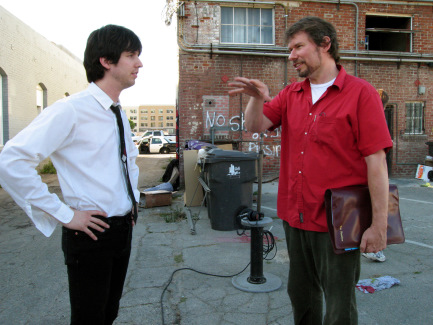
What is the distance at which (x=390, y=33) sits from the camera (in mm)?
13133

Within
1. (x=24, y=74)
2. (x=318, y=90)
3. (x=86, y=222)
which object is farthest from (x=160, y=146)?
(x=86, y=222)

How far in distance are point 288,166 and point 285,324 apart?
5.09 feet

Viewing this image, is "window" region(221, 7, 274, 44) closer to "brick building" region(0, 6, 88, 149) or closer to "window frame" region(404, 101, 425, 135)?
"window frame" region(404, 101, 425, 135)

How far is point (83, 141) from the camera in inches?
69.5

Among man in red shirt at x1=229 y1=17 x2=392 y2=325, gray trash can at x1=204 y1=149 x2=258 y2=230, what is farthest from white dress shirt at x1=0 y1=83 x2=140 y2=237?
gray trash can at x1=204 y1=149 x2=258 y2=230

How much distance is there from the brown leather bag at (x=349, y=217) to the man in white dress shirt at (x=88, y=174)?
110cm

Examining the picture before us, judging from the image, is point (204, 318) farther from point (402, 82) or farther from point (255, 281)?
point (402, 82)

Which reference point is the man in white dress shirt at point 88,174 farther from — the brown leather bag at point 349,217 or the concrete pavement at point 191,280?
the concrete pavement at point 191,280

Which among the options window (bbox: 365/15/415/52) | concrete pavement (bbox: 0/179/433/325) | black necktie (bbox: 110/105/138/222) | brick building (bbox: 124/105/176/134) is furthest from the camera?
brick building (bbox: 124/105/176/134)

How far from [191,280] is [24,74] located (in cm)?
1343

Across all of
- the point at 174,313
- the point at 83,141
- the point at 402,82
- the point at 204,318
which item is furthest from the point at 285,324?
the point at 402,82

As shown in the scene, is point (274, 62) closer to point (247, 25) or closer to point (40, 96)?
point (247, 25)

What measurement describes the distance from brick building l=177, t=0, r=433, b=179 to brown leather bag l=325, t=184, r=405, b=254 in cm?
852

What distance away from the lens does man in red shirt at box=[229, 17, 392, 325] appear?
190cm
